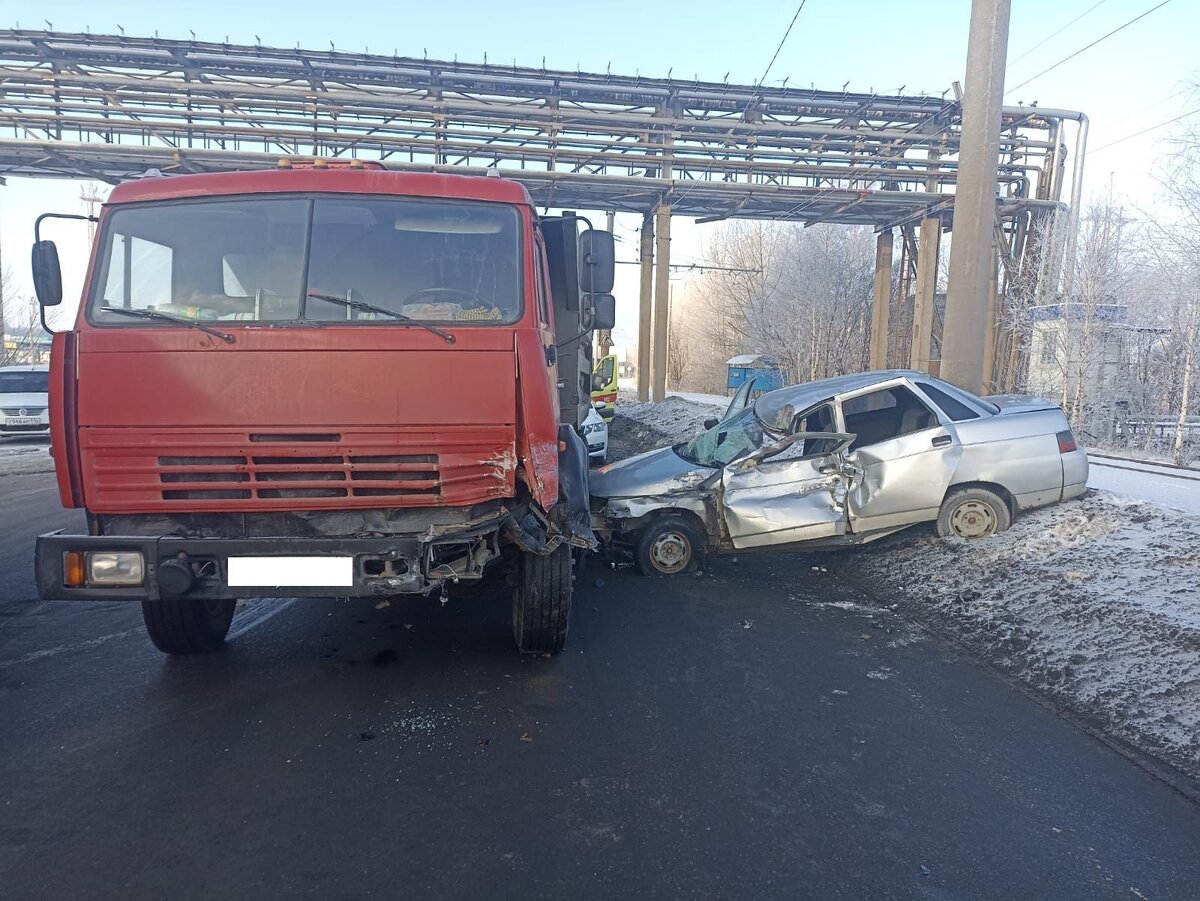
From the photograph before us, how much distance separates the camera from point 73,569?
3541mm

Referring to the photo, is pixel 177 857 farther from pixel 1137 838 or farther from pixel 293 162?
pixel 293 162

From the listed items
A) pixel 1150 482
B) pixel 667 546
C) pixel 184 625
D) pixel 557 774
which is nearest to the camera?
pixel 557 774

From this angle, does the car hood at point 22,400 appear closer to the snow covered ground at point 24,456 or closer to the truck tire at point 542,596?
the snow covered ground at point 24,456

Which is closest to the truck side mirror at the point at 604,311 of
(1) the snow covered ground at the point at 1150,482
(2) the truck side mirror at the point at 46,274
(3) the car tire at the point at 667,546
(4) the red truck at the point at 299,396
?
(4) the red truck at the point at 299,396

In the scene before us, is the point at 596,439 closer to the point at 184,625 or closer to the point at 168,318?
the point at 184,625

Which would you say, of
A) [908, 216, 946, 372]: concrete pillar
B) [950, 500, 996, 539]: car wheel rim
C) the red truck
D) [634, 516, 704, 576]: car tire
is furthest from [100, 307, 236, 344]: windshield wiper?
[908, 216, 946, 372]: concrete pillar

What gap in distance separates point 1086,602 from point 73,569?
227 inches

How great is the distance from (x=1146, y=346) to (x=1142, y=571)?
11.4m

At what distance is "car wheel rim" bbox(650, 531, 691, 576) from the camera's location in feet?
21.7

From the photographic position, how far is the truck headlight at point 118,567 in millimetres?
3533

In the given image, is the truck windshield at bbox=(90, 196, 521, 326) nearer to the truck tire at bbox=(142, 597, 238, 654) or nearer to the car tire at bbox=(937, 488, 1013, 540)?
the truck tire at bbox=(142, 597, 238, 654)

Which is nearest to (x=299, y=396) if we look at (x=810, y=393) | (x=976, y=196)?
(x=810, y=393)

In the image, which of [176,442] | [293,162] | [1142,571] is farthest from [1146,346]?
[176,442]

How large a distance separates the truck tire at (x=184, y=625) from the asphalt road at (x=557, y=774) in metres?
0.12
